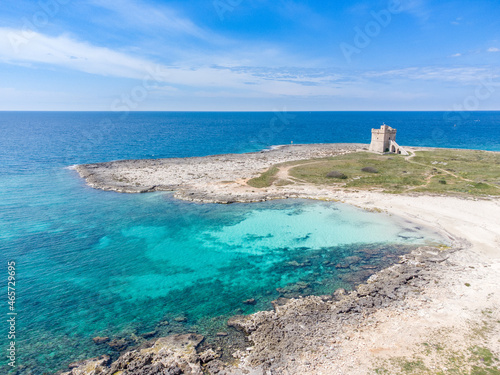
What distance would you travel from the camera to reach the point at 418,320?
21062mm

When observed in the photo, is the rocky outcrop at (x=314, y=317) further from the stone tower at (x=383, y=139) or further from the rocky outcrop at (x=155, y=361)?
the stone tower at (x=383, y=139)

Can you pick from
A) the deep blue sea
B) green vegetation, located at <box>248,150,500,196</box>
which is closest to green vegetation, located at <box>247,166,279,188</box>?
green vegetation, located at <box>248,150,500,196</box>

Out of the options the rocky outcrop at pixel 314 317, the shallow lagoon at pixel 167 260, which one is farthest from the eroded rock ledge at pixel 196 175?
the rocky outcrop at pixel 314 317

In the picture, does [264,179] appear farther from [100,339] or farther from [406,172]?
[100,339]

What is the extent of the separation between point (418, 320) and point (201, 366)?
51.5ft

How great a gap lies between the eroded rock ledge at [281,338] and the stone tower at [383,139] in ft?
220

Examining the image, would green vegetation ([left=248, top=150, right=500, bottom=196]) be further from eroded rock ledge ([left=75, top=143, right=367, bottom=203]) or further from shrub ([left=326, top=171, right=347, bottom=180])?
eroded rock ledge ([left=75, top=143, right=367, bottom=203])

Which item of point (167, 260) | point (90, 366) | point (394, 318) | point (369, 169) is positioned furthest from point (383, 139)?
point (90, 366)

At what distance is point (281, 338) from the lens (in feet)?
65.8

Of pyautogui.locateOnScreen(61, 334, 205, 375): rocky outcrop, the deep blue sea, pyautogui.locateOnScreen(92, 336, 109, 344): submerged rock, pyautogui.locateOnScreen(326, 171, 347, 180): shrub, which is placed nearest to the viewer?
pyautogui.locateOnScreen(61, 334, 205, 375): rocky outcrop
